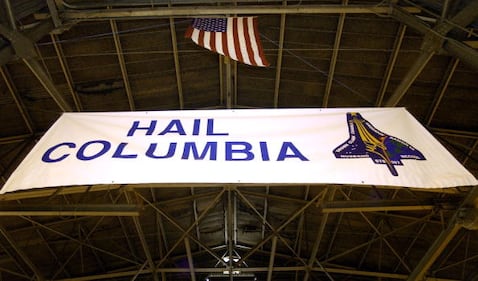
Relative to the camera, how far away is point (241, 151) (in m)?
4.46

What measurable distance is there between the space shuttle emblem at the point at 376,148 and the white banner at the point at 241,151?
0.01m

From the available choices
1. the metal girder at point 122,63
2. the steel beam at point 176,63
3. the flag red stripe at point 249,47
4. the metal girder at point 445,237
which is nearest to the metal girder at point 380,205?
the metal girder at point 445,237

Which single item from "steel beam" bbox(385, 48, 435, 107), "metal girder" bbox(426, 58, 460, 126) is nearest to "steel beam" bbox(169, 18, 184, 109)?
"steel beam" bbox(385, 48, 435, 107)

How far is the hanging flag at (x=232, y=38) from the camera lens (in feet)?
28.8

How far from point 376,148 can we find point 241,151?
1.62 meters

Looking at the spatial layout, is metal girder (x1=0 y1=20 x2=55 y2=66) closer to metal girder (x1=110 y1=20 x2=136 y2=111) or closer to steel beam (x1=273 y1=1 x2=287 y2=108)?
metal girder (x1=110 y1=20 x2=136 y2=111)

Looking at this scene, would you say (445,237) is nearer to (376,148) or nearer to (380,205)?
(380,205)

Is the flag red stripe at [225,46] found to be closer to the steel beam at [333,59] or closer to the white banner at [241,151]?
the steel beam at [333,59]

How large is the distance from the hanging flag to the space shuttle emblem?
4.36m

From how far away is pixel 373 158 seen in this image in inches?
173

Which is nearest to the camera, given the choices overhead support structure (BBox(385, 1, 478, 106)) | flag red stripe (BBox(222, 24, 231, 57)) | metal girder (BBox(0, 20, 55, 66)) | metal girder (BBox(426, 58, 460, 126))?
overhead support structure (BBox(385, 1, 478, 106))

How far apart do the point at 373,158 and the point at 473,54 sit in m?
3.31

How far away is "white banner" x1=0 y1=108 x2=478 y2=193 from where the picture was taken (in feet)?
13.5

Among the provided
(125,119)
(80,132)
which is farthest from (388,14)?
(80,132)
